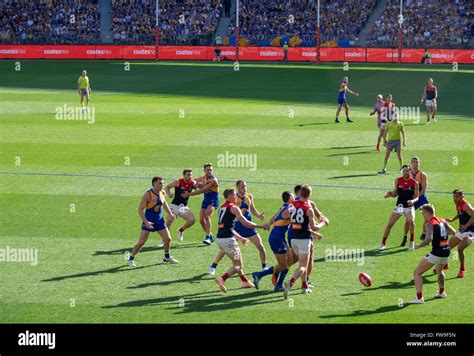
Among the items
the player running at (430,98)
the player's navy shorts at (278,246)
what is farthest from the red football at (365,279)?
the player running at (430,98)

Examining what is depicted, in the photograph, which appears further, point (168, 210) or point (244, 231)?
point (168, 210)

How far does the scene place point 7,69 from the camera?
71.2m

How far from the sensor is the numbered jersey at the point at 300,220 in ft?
60.4

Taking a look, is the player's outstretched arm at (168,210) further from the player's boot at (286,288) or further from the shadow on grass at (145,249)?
the player's boot at (286,288)

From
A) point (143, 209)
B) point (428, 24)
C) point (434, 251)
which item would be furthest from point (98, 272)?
point (428, 24)

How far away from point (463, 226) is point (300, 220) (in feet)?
13.0

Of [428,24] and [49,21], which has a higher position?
[49,21]

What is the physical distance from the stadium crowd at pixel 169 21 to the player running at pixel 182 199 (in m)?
62.9

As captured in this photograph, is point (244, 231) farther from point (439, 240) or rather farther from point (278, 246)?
point (439, 240)

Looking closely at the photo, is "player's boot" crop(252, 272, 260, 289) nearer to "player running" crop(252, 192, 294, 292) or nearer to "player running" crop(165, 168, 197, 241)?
"player running" crop(252, 192, 294, 292)

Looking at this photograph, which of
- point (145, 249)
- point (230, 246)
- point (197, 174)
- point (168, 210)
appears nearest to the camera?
point (230, 246)

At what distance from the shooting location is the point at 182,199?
23.0 meters

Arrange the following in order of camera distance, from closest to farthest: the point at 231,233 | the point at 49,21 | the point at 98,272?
Answer: the point at 231,233 < the point at 98,272 < the point at 49,21

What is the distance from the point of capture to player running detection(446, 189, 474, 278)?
1962 centimetres
